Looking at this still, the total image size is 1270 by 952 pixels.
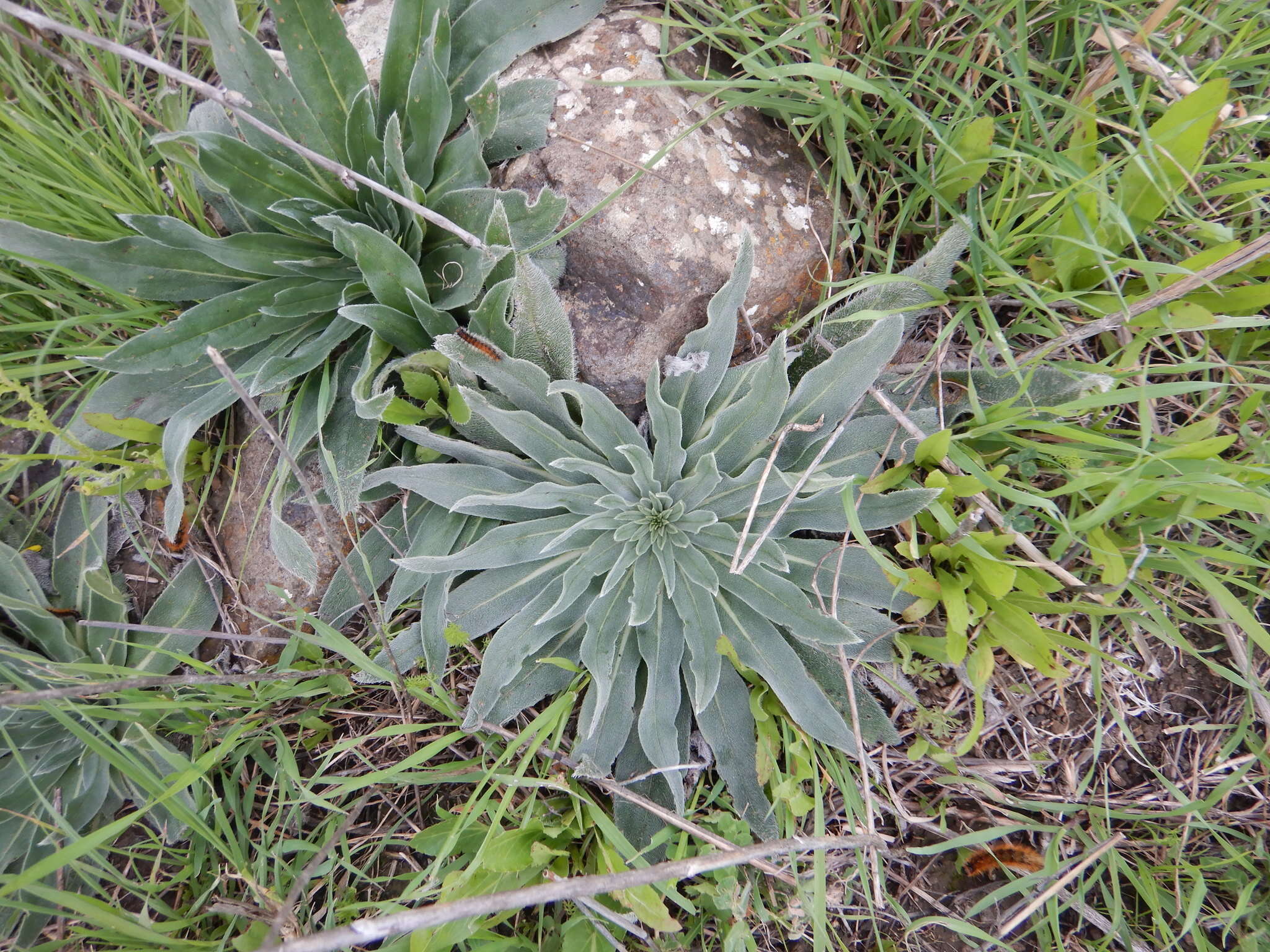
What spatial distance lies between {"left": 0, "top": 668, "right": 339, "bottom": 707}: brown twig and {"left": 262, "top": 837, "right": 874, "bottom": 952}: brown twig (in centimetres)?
80

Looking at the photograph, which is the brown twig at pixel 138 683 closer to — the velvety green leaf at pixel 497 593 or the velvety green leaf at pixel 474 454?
the velvety green leaf at pixel 497 593

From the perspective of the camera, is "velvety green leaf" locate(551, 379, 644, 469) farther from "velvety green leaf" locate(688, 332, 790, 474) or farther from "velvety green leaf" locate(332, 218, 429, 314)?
"velvety green leaf" locate(332, 218, 429, 314)

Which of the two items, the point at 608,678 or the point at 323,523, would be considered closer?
the point at 323,523

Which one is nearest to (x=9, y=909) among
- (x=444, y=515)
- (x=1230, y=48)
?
(x=444, y=515)

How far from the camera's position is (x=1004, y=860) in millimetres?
2240

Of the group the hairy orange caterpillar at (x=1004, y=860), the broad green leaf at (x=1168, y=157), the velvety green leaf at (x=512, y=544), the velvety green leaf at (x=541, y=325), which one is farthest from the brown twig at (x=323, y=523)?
the broad green leaf at (x=1168, y=157)

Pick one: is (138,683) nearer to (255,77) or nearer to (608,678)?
(608,678)

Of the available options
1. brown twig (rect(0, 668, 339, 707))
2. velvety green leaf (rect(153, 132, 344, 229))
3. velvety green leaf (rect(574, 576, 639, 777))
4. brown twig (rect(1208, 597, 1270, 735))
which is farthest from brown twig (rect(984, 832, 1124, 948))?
velvety green leaf (rect(153, 132, 344, 229))

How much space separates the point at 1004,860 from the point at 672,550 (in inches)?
56.3

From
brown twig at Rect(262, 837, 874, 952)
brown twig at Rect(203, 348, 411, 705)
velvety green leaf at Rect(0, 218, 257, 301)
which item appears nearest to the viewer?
brown twig at Rect(262, 837, 874, 952)

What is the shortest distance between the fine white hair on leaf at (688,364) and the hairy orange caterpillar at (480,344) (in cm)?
51

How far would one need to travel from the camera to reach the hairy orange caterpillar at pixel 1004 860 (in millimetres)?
2213

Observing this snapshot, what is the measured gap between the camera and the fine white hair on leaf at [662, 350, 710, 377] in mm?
2117

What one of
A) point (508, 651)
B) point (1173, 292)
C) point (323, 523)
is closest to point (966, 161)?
point (1173, 292)
